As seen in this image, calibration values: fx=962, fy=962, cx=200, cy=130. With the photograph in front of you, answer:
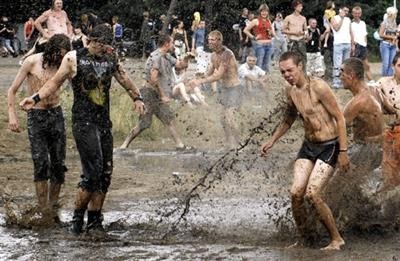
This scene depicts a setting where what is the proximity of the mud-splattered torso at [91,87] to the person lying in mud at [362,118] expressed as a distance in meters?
2.26

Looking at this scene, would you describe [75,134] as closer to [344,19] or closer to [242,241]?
[242,241]

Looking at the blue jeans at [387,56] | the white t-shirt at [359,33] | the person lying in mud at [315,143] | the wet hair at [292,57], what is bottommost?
the blue jeans at [387,56]

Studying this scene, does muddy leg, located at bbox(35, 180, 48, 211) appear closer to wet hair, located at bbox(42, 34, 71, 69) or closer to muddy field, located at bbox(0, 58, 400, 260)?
muddy field, located at bbox(0, 58, 400, 260)

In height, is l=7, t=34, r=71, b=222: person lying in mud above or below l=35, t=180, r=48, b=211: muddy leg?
above

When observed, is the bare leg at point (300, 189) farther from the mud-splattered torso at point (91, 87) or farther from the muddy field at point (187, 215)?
the mud-splattered torso at point (91, 87)

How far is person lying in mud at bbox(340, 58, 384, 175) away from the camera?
8.99 metres

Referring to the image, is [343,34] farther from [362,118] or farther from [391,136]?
[362,118]

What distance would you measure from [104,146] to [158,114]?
6.62 meters

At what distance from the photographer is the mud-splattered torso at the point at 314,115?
8273mm

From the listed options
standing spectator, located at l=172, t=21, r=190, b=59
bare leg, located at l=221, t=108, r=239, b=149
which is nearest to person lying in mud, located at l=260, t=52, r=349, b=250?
bare leg, located at l=221, t=108, r=239, b=149

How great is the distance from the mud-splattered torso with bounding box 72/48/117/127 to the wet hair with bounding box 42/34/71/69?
65 cm

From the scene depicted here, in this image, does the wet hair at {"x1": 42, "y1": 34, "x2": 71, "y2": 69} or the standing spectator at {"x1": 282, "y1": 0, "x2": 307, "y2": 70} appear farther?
the standing spectator at {"x1": 282, "y1": 0, "x2": 307, "y2": 70}

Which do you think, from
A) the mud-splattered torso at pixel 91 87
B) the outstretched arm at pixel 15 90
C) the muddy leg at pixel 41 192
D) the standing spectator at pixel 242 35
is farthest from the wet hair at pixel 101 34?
the standing spectator at pixel 242 35

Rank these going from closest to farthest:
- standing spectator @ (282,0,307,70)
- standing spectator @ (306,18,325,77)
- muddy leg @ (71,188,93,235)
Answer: muddy leg @ (71,188,93,235) < standing spectator @ (282,0,307,70) < standing spectator @ (306,18,325,77)
